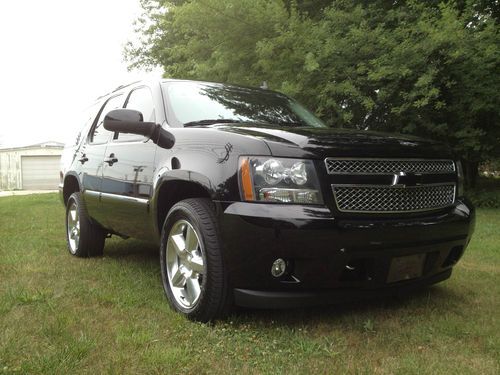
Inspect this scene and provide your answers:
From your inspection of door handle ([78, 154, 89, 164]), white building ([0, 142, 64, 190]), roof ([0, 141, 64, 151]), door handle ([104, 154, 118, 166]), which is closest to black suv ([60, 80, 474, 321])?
door handle ([104, 154, 118, 166])

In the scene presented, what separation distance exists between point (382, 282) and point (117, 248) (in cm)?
369

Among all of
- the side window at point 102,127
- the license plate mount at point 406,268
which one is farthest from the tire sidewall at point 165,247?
the side window at point 102,127

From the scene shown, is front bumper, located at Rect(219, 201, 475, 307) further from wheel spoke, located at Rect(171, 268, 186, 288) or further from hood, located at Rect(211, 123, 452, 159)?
wheel spoke, located at Rect(171, 268, 186, 288)

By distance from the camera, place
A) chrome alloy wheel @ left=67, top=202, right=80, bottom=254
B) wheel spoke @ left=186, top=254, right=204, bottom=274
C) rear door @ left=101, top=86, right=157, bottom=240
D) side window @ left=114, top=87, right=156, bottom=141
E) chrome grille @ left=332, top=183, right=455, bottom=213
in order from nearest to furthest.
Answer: chrome grille @ left=332, top=183, right=455, bottom=213 < wheel spoke @ left=186, top=254, right=204, bottom=274 < rear door @ left=101, top=86, right=157, bottom=240 < side window @ left=114, top=87, right=156, bottom=141 < chrome alloy wheel @ left=67, top=202, right=80, bottom=254

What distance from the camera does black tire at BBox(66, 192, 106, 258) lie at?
4973 millimetres

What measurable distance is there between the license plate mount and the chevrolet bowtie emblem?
16.8 inches

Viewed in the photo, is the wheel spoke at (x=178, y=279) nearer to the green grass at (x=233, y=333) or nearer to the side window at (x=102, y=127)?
the green grass at (x=233, y=333)

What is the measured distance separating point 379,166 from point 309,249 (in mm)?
669

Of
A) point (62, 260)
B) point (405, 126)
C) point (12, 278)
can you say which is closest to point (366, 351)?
point (12, 278)

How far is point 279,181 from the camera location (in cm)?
265

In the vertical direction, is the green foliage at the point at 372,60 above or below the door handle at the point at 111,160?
above

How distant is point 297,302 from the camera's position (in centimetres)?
267

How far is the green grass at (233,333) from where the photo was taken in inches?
94.8

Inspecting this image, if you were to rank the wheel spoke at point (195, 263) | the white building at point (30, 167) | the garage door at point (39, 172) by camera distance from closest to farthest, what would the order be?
the wheel spoke at point (195, 263), the white building at point (30, 167), the garage door at point (39, 172)
